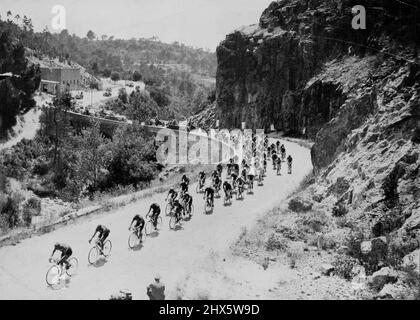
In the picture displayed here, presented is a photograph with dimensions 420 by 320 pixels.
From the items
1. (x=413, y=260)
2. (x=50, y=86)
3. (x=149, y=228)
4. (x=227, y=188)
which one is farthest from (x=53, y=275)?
(x=50, y=86)

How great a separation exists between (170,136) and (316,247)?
46.5 m

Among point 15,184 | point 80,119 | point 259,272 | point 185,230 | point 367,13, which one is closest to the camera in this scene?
point 259,272

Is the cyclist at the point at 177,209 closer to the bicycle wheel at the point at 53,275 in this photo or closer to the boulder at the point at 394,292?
the bicycle wheel at the point at 53,275

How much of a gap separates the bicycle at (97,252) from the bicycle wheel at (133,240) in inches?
32.5

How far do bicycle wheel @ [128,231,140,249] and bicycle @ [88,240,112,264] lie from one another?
0.83m

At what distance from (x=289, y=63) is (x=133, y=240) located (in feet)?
189

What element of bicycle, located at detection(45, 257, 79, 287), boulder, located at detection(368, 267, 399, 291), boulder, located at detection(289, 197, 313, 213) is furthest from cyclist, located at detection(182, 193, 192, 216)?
boulder, located at detection(368, 267, 399, 291)

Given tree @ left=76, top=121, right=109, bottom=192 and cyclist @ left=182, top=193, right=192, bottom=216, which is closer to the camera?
cyclist @ left=182, top=193, right=192, bottom=216

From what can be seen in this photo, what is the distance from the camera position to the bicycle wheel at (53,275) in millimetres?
15789

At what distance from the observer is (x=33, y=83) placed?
9700cm

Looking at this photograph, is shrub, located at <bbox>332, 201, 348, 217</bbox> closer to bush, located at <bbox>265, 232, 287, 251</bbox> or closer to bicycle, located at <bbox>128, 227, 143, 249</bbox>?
bush, located at <bbox>265, 232, 287, 251</bbox>

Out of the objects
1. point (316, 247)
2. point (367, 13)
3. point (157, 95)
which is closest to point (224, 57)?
point (367, 13)

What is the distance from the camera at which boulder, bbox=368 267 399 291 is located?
13.9 metres

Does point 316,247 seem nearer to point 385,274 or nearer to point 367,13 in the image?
point 385,274
